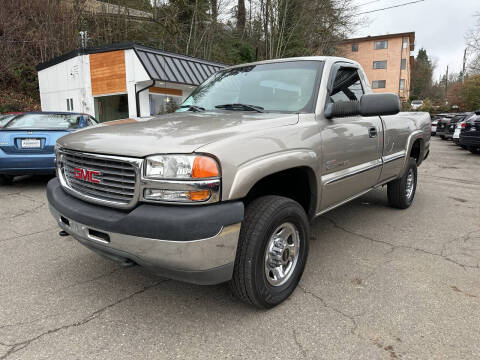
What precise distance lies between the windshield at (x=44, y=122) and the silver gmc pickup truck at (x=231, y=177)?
4.15 metres

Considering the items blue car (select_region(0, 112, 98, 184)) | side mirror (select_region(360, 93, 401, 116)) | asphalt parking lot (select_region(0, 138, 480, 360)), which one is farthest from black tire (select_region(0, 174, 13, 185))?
side mirror (select_region(360, 93, 401, 116))

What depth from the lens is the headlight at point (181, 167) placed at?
200cm

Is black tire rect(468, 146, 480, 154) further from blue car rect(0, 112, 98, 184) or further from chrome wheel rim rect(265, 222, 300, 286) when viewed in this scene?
blue car rect(0, 112, 98, 184)

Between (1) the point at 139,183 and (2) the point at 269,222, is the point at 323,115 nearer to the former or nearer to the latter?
(2) the point at 269,222

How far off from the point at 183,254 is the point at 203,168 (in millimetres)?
493

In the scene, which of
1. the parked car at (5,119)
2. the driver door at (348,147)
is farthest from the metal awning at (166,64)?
the driver door at (348,147)

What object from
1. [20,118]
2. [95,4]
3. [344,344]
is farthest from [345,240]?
[95,4]

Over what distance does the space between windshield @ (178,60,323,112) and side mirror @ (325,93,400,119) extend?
0.19 m

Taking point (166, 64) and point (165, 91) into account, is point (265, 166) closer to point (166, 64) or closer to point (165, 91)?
point (166, 64)

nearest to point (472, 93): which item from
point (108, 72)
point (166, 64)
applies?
point (166, 64)

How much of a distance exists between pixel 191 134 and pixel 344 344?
1.61 metres

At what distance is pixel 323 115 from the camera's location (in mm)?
2967

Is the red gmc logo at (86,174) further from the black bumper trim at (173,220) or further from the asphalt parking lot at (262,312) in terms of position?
the asphalt parking lot at (262,312)

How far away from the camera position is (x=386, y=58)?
160 ft
